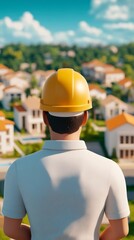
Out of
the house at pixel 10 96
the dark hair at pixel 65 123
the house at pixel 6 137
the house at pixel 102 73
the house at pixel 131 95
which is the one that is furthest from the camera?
the house at pixel 102 73

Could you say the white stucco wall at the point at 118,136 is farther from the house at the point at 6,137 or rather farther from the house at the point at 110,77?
the house at the point at 110,77

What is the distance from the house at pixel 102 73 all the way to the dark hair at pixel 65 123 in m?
71.0

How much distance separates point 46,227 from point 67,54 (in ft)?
369

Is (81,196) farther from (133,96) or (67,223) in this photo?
(133,96)

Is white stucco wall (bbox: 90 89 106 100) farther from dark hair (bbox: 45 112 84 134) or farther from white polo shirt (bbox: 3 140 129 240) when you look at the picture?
white polo shirt (bbox: 3 140 129 240)

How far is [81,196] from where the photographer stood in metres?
4.14

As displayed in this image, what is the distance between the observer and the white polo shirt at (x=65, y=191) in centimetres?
415

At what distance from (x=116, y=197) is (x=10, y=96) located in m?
51.1

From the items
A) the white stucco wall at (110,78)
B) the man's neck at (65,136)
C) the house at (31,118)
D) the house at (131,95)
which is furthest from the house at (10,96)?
the man's neck at (65,136)

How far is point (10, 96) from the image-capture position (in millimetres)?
54531

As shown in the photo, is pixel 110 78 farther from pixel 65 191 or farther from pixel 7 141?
pixel 65 191

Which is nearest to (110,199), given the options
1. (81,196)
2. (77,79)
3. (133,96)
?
(81,196)

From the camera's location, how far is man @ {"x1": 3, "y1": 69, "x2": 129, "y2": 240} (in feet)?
13.6

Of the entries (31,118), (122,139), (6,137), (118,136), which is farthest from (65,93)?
(31,118)
